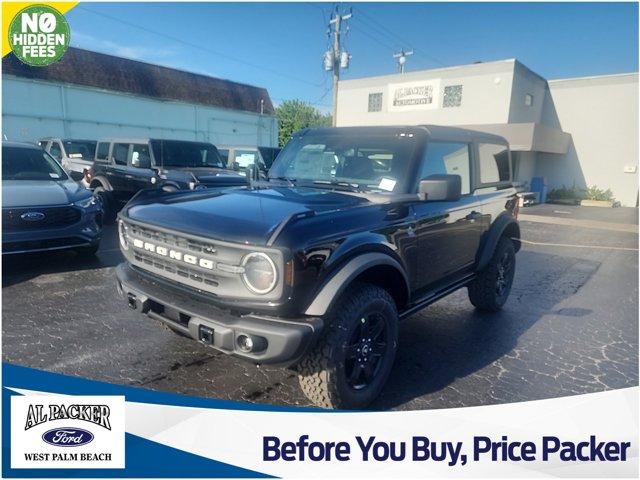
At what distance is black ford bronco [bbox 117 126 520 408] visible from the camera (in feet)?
7.49

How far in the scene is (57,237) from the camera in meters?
5.36

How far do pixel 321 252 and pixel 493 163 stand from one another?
3.00 metres

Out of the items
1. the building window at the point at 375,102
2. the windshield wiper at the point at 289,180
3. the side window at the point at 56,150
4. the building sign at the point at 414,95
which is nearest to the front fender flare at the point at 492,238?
the windshield wiper at the point at 289,180

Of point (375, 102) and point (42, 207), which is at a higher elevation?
point (375, 102)

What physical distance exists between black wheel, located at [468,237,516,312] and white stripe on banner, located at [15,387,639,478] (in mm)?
1768

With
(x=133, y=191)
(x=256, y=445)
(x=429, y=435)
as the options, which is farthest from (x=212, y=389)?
(x=133, y=191)

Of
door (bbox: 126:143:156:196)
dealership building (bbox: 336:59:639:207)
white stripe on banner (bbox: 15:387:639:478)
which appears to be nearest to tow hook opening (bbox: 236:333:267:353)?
white stripe on banner (bbox: 15:387:639:478)

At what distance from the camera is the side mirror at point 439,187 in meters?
2.98

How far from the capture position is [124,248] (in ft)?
10.4

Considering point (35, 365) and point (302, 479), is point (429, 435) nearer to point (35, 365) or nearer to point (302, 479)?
point (302, 479)

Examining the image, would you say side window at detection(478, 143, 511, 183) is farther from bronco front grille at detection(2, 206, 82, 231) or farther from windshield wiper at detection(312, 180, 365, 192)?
bronco front grille at detection(2, 206, 82, 231)

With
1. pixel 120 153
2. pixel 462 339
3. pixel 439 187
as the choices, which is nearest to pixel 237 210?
pixel 439 187

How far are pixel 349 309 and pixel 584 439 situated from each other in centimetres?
176

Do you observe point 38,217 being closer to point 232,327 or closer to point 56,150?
point 232,327
